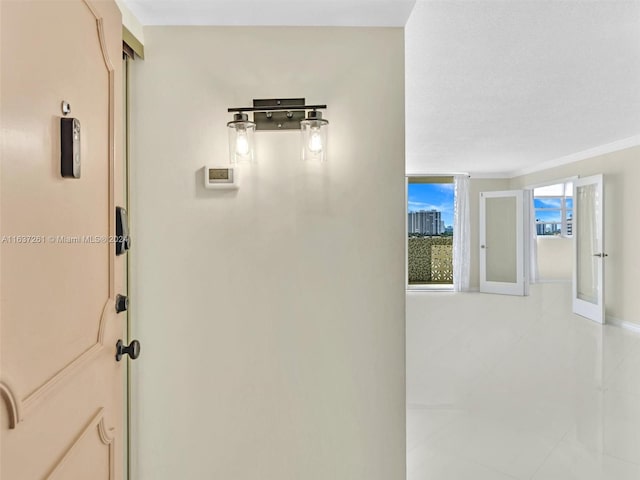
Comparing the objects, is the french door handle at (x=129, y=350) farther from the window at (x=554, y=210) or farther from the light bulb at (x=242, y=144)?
the window at (x=554, y=210)

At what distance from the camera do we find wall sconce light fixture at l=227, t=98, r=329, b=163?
1.84m

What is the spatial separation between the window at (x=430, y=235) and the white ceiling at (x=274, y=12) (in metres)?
8.27

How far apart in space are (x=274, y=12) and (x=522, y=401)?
130 inches

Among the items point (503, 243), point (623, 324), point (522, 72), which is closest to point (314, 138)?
point (522, 72)

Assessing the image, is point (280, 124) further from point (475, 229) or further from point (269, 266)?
point (475, 229)

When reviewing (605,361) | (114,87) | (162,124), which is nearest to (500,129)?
(605,361)

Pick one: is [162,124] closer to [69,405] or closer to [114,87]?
[114,87]

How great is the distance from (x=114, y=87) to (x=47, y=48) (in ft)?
1.37

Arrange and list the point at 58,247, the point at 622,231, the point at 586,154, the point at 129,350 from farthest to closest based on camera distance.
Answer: the point at 586,154 < the point at 622,231 < the point at 129,350 < the point at 58,247

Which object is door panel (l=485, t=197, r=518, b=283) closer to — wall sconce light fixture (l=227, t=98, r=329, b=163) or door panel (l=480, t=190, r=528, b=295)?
door panel (l=480, t=190, r=528, b=295)

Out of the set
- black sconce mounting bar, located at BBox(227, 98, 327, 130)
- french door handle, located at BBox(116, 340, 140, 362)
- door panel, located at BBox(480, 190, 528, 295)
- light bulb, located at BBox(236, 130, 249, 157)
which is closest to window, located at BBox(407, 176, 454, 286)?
door panel, located at BBox(480, 190, 528, 295)

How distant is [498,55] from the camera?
8.88 feet

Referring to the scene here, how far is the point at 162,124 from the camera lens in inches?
77.2

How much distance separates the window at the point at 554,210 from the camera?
32.2 feet
